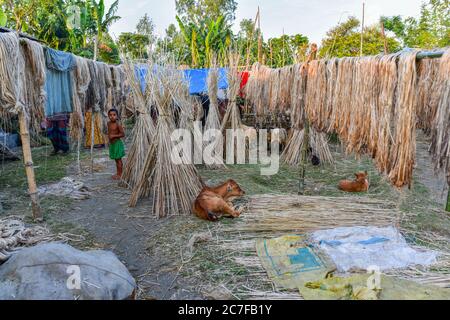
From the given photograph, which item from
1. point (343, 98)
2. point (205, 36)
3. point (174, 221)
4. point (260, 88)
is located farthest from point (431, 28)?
point (174, 221)

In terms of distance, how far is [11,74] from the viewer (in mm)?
3625

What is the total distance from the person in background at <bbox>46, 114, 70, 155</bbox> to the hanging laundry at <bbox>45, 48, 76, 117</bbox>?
264cm

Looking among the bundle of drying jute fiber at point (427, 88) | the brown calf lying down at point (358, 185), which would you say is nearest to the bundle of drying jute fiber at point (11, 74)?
the bundle of drying jute fiber at point (427, 88)

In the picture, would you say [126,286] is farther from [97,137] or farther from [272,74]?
[97,137]

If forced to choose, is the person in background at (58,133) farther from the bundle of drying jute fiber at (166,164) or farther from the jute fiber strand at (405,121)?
the jute fiber strand at (405,121)

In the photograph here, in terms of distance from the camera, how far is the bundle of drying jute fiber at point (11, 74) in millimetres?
3529

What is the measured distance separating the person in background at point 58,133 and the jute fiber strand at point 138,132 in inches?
132

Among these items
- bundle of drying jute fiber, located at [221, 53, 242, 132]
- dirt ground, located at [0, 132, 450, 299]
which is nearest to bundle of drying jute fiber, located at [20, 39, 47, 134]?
dirt ground, located at [0, 132, 450, 299]

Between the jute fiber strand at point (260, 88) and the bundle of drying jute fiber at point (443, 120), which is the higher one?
the jute fiber strand at point (260, 88)

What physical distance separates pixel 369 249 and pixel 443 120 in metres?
1.27

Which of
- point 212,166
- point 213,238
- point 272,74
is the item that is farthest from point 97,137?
point 213,238

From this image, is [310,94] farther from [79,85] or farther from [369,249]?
[79,85]

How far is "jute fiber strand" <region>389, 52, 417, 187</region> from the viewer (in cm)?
298

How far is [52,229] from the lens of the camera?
391 centimetres
